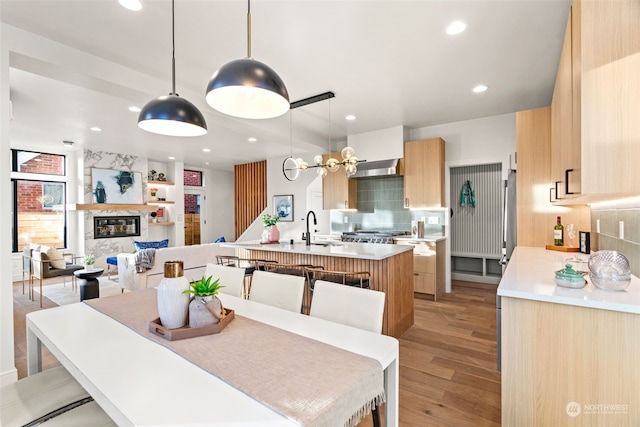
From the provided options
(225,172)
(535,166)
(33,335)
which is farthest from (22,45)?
(225,172)

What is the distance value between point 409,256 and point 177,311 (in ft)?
8.69

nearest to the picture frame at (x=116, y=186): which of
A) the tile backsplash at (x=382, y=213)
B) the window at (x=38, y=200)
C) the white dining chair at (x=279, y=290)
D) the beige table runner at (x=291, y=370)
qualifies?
the window at (x=38, y=200)

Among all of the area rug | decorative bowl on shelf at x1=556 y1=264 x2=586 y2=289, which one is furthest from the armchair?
decorative bowl on shelf at x1=556 y1=264 x2=586 y2=289

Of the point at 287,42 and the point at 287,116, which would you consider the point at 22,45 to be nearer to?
the point at 287,42

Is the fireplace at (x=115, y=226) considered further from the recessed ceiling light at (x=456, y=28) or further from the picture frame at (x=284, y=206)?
the recessed ceiling light at (x=456, y=28)

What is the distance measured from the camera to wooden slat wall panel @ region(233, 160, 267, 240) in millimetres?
8427

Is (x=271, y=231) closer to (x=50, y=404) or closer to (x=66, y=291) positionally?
(x=50, y=404)

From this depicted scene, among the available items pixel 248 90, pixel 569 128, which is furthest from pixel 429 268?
pixel 248 90

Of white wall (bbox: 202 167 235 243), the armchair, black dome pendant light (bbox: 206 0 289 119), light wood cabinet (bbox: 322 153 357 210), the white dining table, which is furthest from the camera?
white wall (bbox: 202 167 235 243)

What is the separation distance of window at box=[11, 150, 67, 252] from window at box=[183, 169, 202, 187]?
2.86 meters

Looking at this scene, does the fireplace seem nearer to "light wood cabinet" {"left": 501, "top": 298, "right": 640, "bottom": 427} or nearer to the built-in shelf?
the built-in shelf

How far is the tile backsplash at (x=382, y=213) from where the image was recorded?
5215mm

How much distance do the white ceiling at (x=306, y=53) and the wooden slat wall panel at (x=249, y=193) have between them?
157 inches

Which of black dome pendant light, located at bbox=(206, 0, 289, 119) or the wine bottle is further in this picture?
the wine bottle
